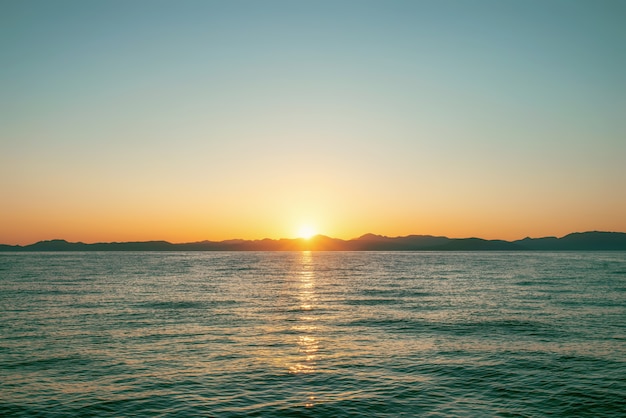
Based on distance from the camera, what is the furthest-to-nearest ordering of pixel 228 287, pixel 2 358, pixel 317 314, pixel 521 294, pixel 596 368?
1. pixel 228 287
2. pixel 521 294
3. pixel 317 314
4. pixel 2 358
5. pixel 596 368

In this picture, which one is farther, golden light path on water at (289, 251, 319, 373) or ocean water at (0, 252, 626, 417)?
golden light path on water at (289, 251, 319, 373)

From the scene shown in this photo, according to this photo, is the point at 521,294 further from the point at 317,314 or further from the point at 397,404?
the point at 397,404

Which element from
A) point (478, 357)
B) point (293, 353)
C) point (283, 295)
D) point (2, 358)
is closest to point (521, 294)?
point (283, 295)

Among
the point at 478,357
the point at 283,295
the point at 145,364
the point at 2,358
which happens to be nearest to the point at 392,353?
the point at 478,357

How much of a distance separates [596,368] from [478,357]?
6.23 m

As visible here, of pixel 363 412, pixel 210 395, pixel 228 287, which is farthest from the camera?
pixel 228 287

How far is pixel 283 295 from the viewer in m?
68.7

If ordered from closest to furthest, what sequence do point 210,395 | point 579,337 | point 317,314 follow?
point 210,395
point 579,337
point 317,314

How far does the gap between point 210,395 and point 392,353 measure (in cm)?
1271

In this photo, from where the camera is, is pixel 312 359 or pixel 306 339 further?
pixel 306 339

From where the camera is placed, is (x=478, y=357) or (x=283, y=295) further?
(x=283, y=295)

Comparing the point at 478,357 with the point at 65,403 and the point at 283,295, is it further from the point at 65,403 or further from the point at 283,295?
the point at 283,295

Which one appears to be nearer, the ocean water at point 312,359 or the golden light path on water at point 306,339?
the ocean water at point 312,359

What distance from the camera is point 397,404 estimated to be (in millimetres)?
21203
